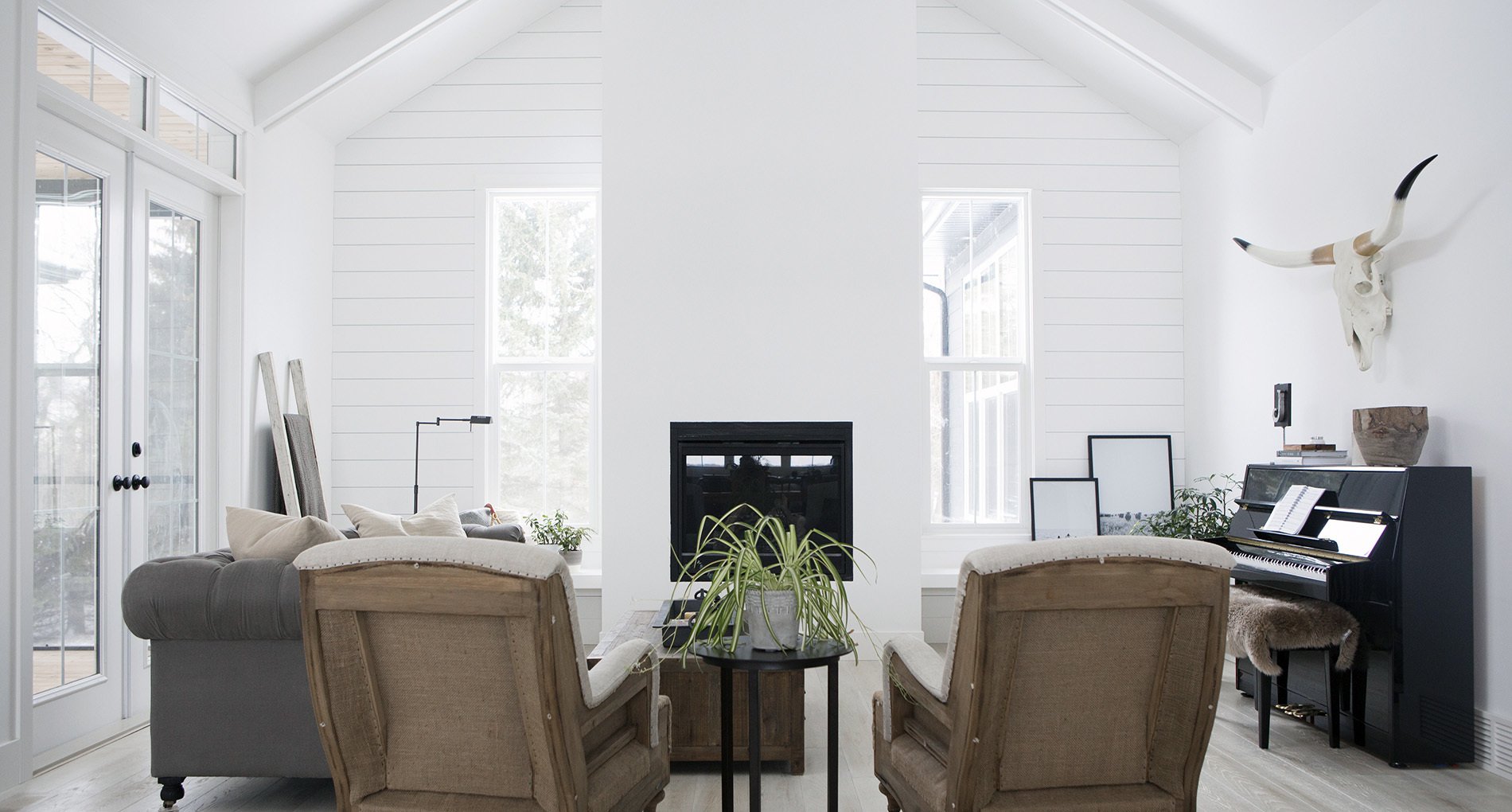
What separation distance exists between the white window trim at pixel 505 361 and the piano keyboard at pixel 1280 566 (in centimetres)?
378

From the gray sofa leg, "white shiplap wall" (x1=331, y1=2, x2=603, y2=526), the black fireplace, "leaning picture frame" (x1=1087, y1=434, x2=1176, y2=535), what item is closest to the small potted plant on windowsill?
"white shiplap wall" (x1=331, y1=2, x2=603, y2=526)

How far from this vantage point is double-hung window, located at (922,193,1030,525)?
21.2 ft

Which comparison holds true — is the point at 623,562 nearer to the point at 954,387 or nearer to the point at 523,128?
the point at 954,387

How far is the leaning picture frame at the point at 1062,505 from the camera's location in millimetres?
6199

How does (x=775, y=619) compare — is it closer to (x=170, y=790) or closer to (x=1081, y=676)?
(x=1081, y=676)

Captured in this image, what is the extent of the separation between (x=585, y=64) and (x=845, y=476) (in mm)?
3286

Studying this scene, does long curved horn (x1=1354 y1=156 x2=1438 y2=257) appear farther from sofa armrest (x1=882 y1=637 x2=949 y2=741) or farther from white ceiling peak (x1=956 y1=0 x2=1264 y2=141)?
sofa armrest (x1=882 y1=637 x2=949 y2=741)

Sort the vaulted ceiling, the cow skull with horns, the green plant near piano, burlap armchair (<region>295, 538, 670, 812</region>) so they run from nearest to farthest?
burlap armchair (<region>295, 538, 670, 812</region>)
the cow skull with horns
the vaulted ceiling
the green plant near piano

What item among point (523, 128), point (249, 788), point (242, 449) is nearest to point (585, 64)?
point (523, 128)

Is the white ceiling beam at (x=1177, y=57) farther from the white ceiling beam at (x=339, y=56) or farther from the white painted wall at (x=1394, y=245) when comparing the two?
the white ceiling beam at (x=339, y=56)

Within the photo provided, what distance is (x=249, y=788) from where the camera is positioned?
333 centimetres

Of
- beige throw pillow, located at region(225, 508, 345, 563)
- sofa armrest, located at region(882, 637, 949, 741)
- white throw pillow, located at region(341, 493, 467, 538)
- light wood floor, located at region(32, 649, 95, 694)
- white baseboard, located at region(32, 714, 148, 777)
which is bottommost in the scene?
white baseboard, located at region(32, 714, 148, 777)

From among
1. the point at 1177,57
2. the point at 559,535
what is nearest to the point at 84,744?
the point at 559,535

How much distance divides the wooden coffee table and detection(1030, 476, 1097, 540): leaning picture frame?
316 centimetres
